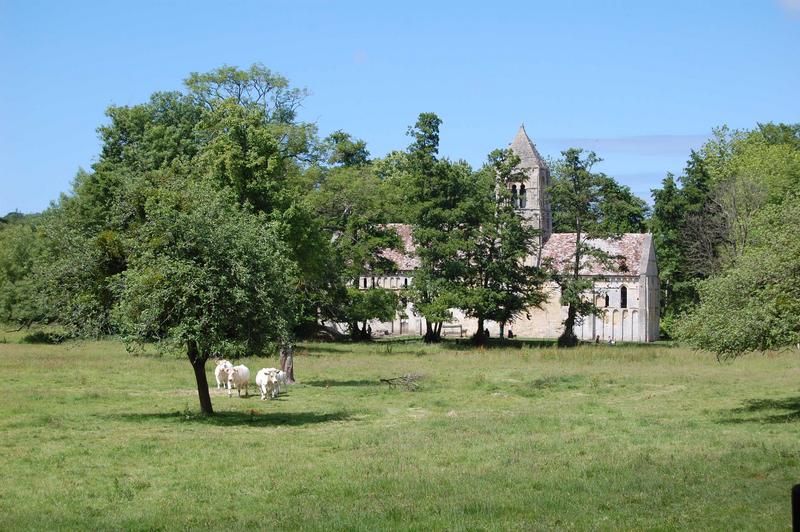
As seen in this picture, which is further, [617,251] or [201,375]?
[617,251]

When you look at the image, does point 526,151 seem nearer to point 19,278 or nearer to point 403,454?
point 19,278

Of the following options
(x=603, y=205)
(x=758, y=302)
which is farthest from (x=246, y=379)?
(x=603, y=205)

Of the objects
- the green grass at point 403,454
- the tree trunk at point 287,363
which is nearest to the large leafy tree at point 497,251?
the green grass at point 403,454

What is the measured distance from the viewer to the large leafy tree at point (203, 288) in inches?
1100

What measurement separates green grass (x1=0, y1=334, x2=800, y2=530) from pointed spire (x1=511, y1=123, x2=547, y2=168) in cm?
5918

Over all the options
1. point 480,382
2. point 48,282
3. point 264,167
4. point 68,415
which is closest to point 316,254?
point 264,167

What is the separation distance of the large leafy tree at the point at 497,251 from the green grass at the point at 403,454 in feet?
102

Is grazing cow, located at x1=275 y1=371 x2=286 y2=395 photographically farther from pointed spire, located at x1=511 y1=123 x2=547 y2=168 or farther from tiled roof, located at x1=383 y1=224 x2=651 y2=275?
pointed spire, located at x1=511 y1=123 x2=547 y2=168

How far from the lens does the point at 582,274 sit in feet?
310

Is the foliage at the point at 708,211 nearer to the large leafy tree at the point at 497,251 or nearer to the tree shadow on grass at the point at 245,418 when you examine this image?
the large leafy tree at the point at 497,251

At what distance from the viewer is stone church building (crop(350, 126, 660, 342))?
311 feet

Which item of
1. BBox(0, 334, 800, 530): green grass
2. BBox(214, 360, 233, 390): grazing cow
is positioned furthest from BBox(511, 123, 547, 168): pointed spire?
BBox(214, 360, 233, 390): grazing cow

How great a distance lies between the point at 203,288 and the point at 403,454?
917cm

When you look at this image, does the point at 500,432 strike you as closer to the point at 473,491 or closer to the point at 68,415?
the point at 473,491
